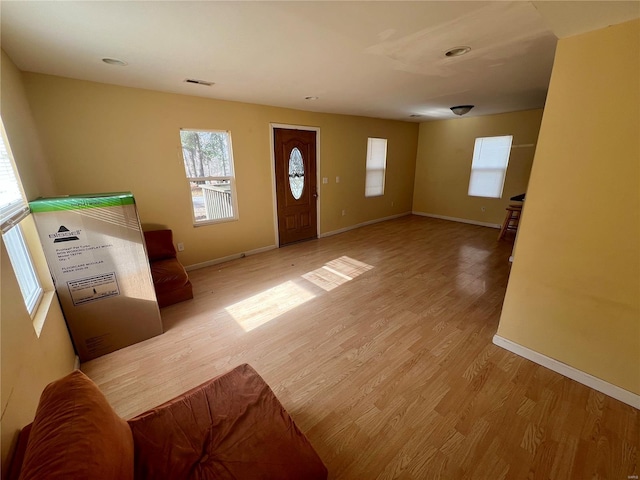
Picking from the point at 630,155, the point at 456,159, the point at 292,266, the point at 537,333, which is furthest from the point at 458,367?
the point at 456,159

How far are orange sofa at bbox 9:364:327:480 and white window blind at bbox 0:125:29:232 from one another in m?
1.04

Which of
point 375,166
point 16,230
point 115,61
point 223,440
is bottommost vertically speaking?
point 223,440

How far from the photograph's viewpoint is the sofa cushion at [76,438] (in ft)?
2.32

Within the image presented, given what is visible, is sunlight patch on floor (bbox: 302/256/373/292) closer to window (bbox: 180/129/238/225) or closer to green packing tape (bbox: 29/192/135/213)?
window (bbox: 180/129/238/225)

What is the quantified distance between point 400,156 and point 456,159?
1.26 metres

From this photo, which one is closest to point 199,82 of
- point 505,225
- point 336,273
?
point 336,273

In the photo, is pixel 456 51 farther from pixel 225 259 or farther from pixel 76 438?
pixel 225 259

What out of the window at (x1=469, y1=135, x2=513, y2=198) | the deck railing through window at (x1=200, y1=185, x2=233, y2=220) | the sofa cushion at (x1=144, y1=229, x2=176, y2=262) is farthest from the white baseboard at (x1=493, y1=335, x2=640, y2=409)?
the window at (x1=469, y1=135, x2=513, y2=198)

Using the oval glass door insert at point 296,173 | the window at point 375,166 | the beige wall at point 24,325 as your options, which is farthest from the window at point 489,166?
the beige wall at point 24,325

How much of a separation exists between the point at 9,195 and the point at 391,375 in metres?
2.74

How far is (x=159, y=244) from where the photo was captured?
3.01 meters

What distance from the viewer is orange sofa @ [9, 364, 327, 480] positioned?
76 cm

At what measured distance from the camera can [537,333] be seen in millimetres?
1975

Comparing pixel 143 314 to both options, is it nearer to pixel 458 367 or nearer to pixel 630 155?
pixel 458 367
